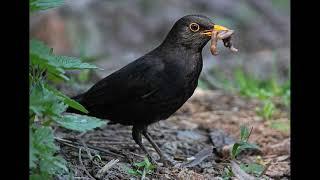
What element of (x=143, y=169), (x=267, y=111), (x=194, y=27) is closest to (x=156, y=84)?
(x=194, y=27)

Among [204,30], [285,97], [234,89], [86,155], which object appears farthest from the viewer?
[234,89]

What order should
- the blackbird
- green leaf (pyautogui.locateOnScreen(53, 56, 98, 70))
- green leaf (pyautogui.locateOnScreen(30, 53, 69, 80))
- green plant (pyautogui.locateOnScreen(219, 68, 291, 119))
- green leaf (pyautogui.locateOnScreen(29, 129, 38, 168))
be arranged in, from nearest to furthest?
green leaf (pyautogui.locateOnScreen(29, 129, 38, 168))
green leaf (pyautogui.locateOnScreen(30, 53, 69, 80))
green leaf (pyautogui.locateOnScreen(53, 56, 98, 70))
the blackbird
green plant (pyautogui.locateOnScreen(219, 68, 291, 119))

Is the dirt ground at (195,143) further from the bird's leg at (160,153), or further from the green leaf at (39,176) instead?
the green leaf at (39,176)

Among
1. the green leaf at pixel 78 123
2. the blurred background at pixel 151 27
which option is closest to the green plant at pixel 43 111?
the green leaf at pixel 78 123

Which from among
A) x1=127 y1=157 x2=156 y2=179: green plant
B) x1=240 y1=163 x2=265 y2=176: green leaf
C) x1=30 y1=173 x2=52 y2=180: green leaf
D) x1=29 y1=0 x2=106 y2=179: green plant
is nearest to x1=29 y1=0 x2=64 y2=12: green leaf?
x1=29 y1=0 x2=106 y2=179: green plant

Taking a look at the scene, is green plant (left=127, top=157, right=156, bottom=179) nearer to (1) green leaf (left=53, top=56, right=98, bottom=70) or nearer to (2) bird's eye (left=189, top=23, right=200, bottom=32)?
(1) green leaf (left=53, top=56, right=98, bottom=70)
